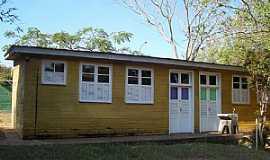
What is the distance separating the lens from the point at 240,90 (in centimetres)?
2084

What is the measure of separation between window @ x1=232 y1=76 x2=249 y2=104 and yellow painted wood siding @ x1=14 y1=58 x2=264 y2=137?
2.34 meters

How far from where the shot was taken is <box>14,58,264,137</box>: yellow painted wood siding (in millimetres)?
15578

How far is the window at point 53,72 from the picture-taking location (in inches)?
623

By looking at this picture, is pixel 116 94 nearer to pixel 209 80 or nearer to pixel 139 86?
pixel 139 86

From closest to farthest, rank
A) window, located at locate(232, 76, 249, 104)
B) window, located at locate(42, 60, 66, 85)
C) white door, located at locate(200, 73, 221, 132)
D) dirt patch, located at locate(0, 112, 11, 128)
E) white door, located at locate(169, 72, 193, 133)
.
A: window, located at locate(42, 60, 66, 85)
white door, located at locate(169, 72, 193, 133)
white door, located at locate(200, 73, 221, 132)
window, located at locate(232, 76, 249, 104)
dirt patch, located at locate(0, 112, 11, 128)

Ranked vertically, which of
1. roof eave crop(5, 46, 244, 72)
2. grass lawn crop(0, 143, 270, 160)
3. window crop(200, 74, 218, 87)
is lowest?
grass lawn crop(0, 143, 270, 160)

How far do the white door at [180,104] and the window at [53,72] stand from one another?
5163 millimetres

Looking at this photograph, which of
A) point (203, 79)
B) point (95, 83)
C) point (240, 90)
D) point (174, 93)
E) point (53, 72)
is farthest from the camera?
point (240, 90)

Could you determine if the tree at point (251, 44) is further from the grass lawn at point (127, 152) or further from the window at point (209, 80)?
the grass lawn at point (127, 152)

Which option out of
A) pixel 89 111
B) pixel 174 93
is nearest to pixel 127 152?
pixel 89 111

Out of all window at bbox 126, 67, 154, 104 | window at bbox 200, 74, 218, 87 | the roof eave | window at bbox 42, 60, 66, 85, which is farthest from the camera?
window at bbox 200, 74, 218, 87

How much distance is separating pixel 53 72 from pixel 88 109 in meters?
2.01

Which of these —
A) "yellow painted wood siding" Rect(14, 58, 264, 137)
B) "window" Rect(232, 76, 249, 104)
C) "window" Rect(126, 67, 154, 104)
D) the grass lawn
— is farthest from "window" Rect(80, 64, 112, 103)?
"window" Rect(232, 76, 249, 104)

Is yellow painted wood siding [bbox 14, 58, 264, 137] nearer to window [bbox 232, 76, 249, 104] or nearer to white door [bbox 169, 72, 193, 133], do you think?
white door [bbox 169, 72, 193, 133]
